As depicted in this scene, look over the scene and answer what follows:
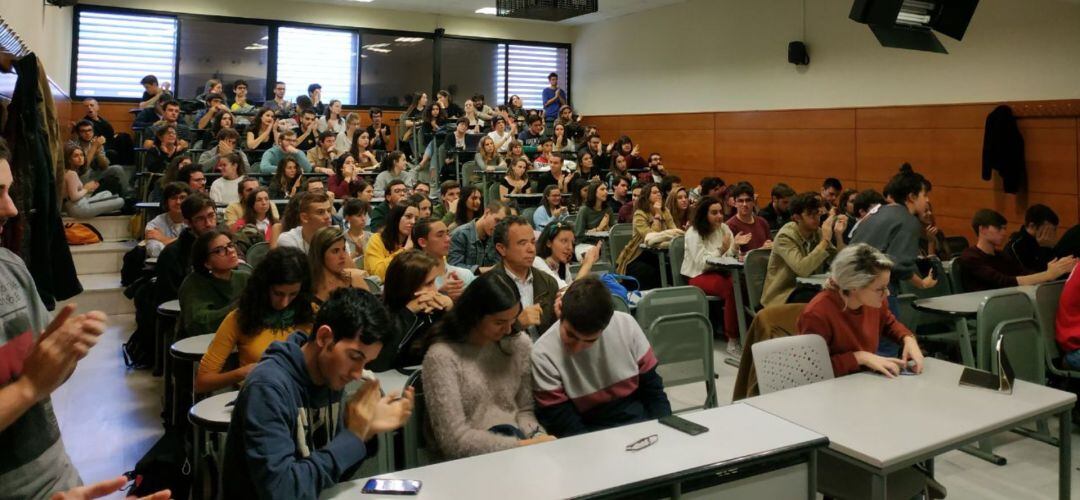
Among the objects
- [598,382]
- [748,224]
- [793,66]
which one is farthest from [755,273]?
[793,66]

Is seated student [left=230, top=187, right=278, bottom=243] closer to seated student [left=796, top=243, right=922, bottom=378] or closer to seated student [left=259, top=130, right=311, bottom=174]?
seated student [left=259, top=130, right=311, bottom=174]

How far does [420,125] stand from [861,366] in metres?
9.23

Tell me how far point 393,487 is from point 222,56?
11875 mm

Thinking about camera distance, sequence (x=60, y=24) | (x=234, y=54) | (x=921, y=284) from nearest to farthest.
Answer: (x=921, y=284), (x=60, y=24), (x=234, y=54)

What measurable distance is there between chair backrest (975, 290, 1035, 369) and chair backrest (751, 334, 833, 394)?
50.4 inches

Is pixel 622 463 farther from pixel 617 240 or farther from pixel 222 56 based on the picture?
pixel 222 56

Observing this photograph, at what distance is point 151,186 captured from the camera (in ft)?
25.5

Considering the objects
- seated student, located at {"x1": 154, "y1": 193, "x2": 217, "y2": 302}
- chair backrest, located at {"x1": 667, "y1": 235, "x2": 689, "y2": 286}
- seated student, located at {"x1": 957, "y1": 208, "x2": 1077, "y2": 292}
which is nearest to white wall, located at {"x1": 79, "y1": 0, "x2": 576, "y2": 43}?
seated student, located at {"x1": 154, "y1": 193, "x2": 217, "y2": 302}

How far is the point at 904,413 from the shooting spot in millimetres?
2539

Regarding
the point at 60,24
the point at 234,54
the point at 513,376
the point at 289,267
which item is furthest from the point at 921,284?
the point at 234,54

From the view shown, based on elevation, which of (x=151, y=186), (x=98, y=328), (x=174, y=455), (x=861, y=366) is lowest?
(x=174, y=455)

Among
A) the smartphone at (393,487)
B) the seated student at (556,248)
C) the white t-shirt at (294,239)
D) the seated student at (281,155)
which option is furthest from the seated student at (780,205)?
the smartphone at (393,487)

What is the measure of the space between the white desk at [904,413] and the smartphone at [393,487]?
1.26 m

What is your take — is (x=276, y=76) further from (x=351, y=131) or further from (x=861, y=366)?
(x=861, y=366)
